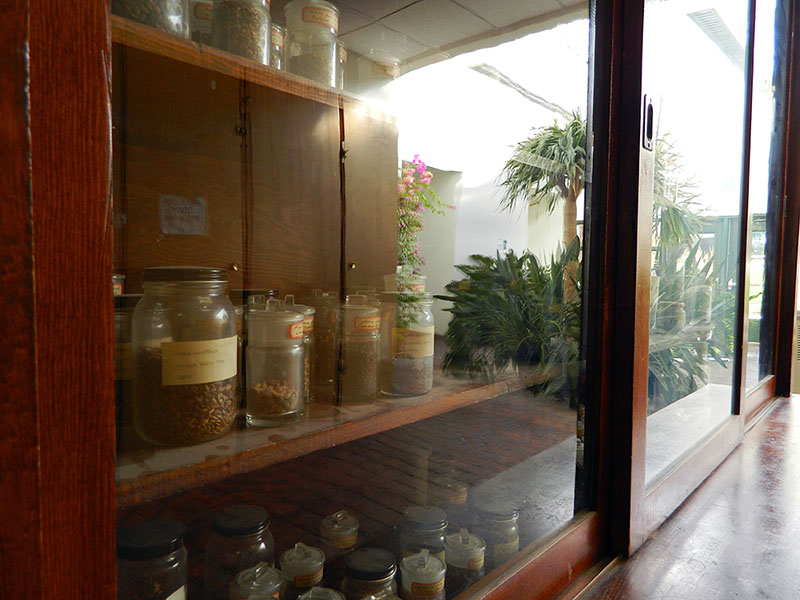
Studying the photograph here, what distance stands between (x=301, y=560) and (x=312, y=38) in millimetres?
753

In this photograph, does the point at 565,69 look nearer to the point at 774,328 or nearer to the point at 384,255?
the point at 384,255

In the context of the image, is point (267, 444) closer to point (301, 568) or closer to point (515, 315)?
point (301, 568)

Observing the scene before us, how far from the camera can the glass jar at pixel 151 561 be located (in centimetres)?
46

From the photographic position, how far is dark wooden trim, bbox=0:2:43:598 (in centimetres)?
33

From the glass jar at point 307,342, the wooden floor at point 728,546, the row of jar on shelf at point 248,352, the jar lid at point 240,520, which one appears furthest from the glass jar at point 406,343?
the wooden floor at point 728,546

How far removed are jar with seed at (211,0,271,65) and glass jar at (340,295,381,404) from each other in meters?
0.35

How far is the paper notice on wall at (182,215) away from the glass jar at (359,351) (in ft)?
0.80

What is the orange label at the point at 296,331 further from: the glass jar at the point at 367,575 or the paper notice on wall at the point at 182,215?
the glass jar at the point at 367,575

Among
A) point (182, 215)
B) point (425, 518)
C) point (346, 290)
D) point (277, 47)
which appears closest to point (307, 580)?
point (425, 518)

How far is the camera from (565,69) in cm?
104

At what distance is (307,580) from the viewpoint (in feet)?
2.81

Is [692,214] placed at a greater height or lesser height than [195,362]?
greater

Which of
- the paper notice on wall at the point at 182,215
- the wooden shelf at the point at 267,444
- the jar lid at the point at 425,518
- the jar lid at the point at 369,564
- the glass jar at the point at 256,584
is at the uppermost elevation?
the paper notice on wall at the point at 182,215

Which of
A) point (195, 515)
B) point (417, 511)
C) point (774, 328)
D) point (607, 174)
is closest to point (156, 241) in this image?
point (195, 515)
